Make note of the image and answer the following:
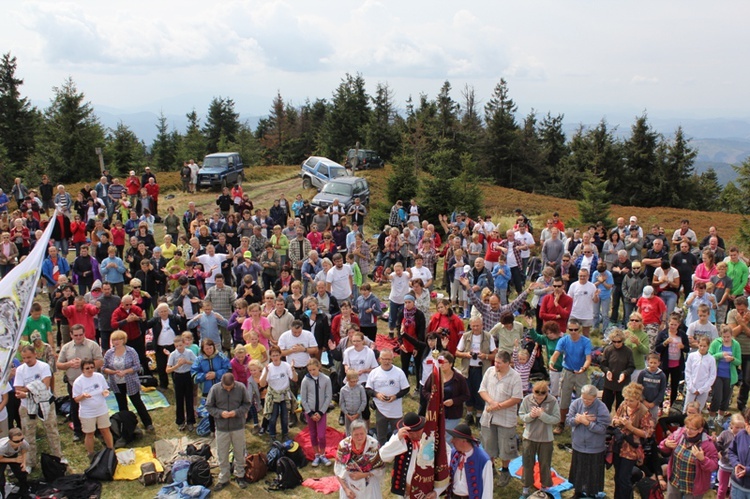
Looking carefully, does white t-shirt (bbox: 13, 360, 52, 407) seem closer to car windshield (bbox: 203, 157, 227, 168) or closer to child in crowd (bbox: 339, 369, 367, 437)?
child in crowd (bbox: 339, 369, 367, 437)

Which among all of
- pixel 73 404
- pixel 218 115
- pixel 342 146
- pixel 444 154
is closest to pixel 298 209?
pixel 444 154

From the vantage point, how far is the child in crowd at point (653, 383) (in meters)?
7.95

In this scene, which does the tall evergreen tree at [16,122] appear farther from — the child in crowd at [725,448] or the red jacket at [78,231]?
the child in crowd at [725,448]

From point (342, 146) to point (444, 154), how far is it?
22.2 metres

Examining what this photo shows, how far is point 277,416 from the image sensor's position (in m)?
8.92

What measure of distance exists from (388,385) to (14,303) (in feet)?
14.9

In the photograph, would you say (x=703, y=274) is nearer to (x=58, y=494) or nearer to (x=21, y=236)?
(x=58, y=494)

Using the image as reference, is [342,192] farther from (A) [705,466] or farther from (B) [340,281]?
(A) [705,466]

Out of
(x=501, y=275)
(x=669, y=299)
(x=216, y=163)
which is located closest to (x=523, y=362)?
(x=501, y=275)

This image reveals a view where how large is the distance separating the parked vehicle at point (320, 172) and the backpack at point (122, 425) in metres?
20.0

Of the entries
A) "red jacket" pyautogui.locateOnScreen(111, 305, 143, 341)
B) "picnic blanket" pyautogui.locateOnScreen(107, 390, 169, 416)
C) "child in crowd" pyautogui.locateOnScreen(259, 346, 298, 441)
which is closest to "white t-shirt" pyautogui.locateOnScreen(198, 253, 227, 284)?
"red jacket" pyautogui.locateOnScreen(111, 305, 143, 341)

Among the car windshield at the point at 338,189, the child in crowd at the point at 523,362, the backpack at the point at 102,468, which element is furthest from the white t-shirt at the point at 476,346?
the car windshield at the point at 338,189

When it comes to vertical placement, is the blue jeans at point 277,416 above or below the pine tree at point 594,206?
below

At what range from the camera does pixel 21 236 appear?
15445mm
